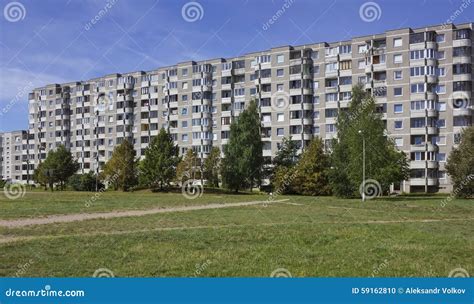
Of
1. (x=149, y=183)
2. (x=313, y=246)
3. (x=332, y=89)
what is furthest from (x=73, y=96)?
(x=313, y=246)

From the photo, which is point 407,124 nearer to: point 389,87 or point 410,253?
point 389,87

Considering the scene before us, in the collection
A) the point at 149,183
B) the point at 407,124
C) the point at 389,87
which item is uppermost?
the point at 389,87

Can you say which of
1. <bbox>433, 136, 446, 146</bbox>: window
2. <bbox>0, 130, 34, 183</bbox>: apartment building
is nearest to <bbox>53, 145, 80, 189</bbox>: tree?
<bbox>0, 130, 34, 183</bbox>: apartment building

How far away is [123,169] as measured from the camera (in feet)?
280

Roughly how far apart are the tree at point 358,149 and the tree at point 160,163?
31224 millimetres

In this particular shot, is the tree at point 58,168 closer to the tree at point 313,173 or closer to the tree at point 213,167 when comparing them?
the tree at point 213,167

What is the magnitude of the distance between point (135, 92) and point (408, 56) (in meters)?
68.0

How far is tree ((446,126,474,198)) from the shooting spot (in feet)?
194

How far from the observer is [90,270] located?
11.2 metres

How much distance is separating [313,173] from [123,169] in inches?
1349

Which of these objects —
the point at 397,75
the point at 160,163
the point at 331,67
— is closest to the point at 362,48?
the point at 331,67

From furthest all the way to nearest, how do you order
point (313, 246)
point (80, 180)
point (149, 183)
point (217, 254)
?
point (80, 180)
point (149, 183)
point (313, 246)
point (217, 254)

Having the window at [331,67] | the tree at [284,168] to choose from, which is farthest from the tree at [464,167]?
the window at [331,67]

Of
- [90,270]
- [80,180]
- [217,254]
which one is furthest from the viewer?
[80,180]
